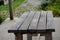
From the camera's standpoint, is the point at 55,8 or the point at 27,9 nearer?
the point at 55,8

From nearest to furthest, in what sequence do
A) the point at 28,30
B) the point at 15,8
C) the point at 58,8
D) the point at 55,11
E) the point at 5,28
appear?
the point at 28,30 → the point at 5,28 → the point at 55,11 → the point at 58,8 → the point at 15,8

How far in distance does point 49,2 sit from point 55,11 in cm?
131

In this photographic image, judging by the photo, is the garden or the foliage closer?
the foliage

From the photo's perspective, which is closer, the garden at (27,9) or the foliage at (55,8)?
the foliage at (55,8)

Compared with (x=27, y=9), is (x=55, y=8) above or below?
above

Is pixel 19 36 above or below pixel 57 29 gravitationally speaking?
above

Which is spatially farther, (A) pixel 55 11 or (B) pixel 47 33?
(A) pixel 55 11

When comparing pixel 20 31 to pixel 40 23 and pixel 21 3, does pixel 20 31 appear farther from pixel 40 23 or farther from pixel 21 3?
pixel 21 3

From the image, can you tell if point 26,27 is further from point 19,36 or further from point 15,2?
point 15,2

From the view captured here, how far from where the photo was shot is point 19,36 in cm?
332

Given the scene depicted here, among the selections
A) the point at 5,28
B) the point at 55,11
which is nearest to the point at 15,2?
the point at 55,11

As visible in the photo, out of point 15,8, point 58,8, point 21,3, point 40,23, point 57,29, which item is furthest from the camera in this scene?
point 21,3

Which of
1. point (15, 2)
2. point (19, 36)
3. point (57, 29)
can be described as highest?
point (19, 36)

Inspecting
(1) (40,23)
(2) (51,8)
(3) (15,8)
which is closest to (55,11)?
(2) (51,8)
